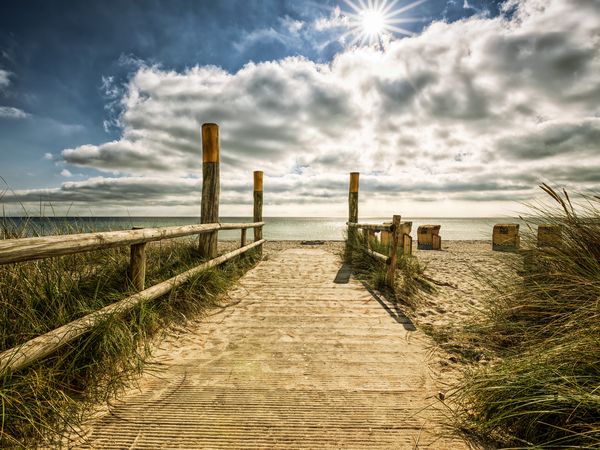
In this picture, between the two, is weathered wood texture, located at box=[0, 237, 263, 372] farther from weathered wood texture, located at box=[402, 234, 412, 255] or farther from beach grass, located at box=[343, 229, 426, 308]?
weathered wood texture, located at box=[402, 234, 412, 255]

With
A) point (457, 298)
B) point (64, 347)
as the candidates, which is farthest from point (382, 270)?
point (64, 347)

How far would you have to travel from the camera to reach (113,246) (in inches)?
90.0

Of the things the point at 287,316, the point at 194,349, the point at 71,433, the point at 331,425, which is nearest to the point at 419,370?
the point at 331,425

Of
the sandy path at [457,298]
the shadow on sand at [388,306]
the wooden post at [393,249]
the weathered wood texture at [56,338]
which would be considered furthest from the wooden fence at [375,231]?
the weathered wood texture at [56,338]

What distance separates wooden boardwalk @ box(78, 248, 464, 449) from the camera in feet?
5.16

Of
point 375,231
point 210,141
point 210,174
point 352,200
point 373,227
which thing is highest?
point 210,141

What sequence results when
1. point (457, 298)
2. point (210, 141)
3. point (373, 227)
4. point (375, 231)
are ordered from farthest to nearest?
point (375, 231), point (373, 227), point (210, 141), point (457, 298)

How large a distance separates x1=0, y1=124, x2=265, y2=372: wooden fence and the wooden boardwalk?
0.51 metres

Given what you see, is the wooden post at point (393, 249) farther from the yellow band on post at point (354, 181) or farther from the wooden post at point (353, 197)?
the yellow band on post at point (354, 181)

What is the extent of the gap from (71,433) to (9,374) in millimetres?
433

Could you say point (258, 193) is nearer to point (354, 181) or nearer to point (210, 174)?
point (354, 181)

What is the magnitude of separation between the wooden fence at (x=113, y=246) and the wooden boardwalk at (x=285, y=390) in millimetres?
513

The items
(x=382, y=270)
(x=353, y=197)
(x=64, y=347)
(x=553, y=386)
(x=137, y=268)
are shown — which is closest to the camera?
(x=553, y=386)

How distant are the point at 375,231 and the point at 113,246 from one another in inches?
224
